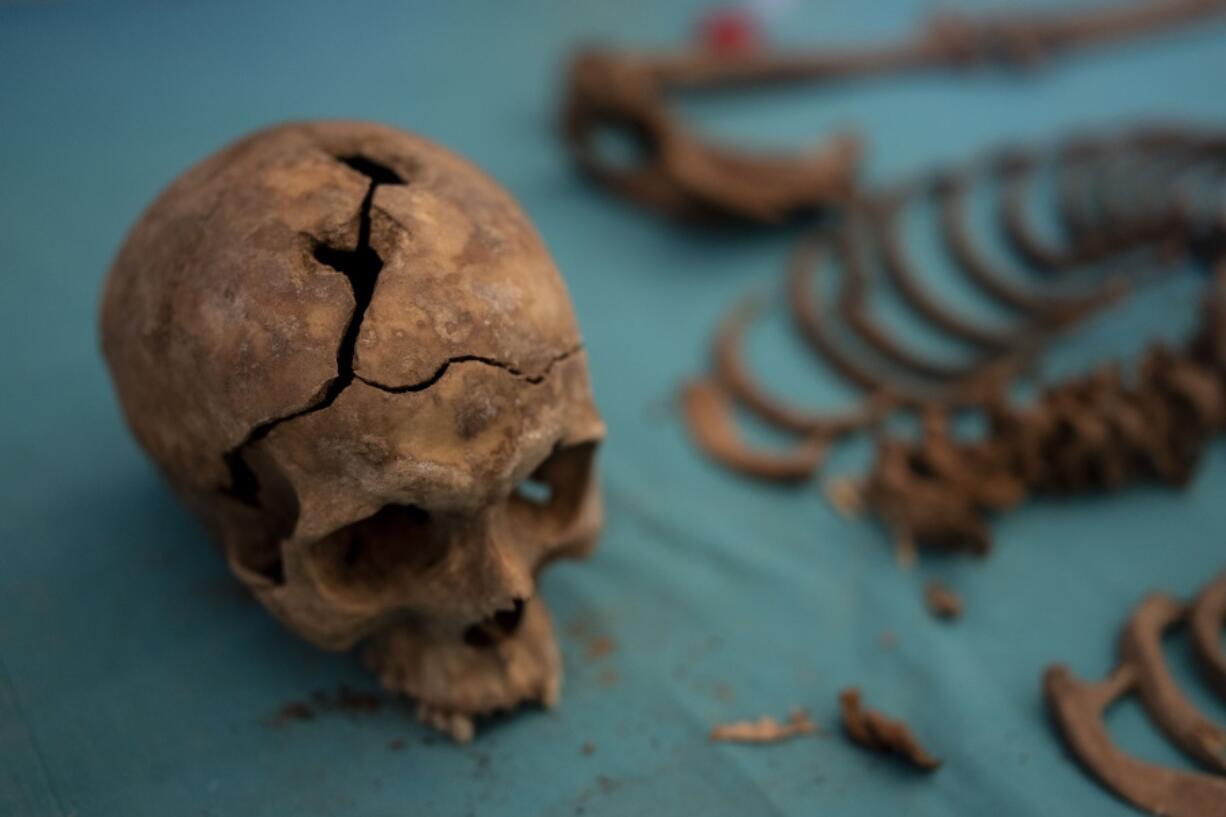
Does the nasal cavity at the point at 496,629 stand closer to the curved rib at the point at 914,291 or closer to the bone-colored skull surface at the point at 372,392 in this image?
the bone-colored skull surface at the point at 372,392

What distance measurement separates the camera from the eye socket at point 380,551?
6.16 feet

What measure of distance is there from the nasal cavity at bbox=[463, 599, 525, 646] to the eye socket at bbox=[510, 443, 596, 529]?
0.61 ft

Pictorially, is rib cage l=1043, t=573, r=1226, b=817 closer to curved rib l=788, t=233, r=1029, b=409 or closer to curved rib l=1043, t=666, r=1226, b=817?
curved rib l=1043, t=666, r=1226, b=817

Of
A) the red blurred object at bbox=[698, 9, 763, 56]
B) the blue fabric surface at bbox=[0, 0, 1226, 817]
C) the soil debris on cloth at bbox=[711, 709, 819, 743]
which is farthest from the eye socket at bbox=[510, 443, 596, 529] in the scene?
the red blurred object at bbox=[698, 9, 763, 56]

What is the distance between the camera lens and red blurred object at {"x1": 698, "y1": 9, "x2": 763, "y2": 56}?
4.49 metres

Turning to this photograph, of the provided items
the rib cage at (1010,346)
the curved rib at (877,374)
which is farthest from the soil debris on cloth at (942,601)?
the curved rib at (877,374)

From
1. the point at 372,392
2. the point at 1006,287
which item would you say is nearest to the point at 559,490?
the point at 372,392

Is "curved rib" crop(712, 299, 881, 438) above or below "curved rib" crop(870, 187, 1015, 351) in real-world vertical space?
below

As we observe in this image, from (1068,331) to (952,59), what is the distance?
2.08 metres

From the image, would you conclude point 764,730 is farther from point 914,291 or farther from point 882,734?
point 914,291

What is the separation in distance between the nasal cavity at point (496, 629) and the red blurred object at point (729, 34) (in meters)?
3.13

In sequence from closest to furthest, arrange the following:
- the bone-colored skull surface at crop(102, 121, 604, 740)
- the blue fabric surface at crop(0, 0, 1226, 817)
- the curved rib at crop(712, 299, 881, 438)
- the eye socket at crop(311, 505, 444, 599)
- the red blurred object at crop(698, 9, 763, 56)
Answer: the bone-colored skull surface at crop(102, 121, 604, 740) → the eye socket at crop(311, 505, 444, 599) → the blue fabric surface at crop(0, 0, 1226, 817) → the curved rib at crop(712, 299, 881, 438) → the red blurred object at crop(698, 9, 763, 56)

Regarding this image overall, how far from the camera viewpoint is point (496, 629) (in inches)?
77.4

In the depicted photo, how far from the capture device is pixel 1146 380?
112 inches
